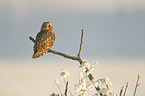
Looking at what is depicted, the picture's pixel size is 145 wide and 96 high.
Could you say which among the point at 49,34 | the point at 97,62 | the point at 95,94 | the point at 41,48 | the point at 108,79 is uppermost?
the point at 49,34

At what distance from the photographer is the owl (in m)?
8.16

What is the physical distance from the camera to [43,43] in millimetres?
9289

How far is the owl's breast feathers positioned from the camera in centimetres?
814

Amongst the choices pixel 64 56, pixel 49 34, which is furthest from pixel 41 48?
pixel 64 56

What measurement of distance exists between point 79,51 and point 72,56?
0.24 m

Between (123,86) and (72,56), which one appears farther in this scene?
(72,56)

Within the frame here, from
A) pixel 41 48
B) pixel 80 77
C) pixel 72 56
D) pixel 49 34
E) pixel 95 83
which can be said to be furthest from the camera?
pixel 49 34

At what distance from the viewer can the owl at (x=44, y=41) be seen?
816 centimetres

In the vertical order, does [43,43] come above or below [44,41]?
below

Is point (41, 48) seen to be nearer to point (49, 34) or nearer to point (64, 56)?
point (49, 34)

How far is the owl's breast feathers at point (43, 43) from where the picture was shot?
320 inches

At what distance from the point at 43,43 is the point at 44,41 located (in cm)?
30

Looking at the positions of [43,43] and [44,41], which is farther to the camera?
[44,41]

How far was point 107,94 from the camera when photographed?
4.59 meters
